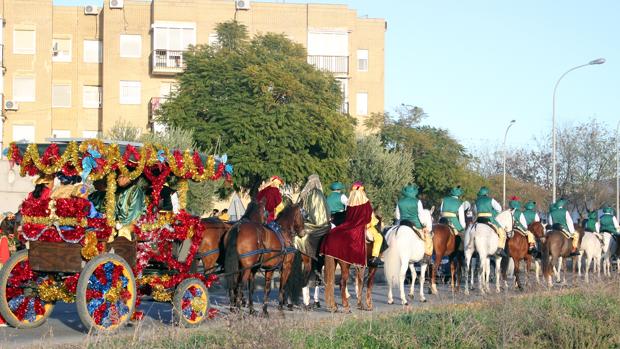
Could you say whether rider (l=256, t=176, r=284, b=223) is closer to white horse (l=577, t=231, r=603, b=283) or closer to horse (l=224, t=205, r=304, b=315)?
horse (l=224, t=205, r=304, b=315)

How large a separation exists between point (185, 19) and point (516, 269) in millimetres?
40805

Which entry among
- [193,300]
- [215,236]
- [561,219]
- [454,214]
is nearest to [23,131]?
[561,219]

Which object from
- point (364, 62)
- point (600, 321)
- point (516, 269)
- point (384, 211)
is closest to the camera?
point (600, 321)

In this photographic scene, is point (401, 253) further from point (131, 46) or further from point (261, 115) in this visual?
point (131, 46)

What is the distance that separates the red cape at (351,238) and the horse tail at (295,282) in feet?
1.88

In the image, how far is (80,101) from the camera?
210 feet

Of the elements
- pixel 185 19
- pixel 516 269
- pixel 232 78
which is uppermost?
pixel 185 19

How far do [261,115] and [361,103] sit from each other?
23.5 meters

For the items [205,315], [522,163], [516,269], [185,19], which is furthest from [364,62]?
[205,315]

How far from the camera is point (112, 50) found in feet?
205

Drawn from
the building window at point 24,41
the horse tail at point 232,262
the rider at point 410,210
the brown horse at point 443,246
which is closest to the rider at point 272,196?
the horse tail at point 232,262

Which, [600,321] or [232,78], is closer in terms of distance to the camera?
A: [600,321]

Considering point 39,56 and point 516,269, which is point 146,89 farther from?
point 516,269

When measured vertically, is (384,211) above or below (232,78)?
below
